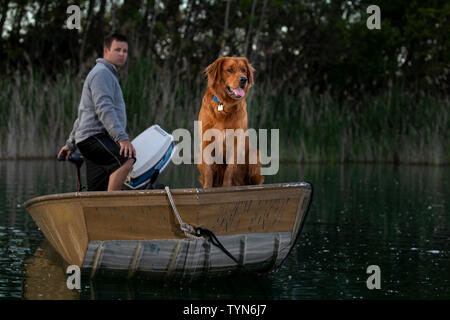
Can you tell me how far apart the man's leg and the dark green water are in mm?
815

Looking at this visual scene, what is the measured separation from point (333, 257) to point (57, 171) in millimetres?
10501

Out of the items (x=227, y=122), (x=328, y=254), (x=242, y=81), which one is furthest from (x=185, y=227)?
(x=328, y=254)

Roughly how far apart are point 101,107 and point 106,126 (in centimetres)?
17

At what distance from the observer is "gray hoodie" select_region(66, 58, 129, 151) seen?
23.9 feet

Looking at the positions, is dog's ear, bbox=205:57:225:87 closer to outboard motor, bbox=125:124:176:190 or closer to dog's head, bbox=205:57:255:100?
dog's head, bbox=205:57:255:100

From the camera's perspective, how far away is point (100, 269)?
276 inches

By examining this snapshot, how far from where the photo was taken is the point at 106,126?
7270 millimetres

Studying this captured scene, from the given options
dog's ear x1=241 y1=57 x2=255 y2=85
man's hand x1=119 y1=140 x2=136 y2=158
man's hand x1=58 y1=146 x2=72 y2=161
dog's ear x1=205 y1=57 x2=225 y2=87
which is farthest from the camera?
man's hand x1=58 y1=146 x2=72 y2=161

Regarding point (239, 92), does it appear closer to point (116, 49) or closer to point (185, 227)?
point (116, 49)

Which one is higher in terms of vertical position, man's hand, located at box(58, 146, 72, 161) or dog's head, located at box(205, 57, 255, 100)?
dog's head, located at box(205, 57, 255, 100)

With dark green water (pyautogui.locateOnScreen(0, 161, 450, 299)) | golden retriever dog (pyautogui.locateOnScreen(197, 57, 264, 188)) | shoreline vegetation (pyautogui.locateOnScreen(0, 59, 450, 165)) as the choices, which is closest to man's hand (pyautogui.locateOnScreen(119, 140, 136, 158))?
golden retriever dog (pyautogui.locateOnScreen(197, 57, 264, 188))

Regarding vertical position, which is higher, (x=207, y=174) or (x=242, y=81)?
(x=242, y=81)

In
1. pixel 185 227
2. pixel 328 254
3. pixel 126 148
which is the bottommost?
pixel 328 254
